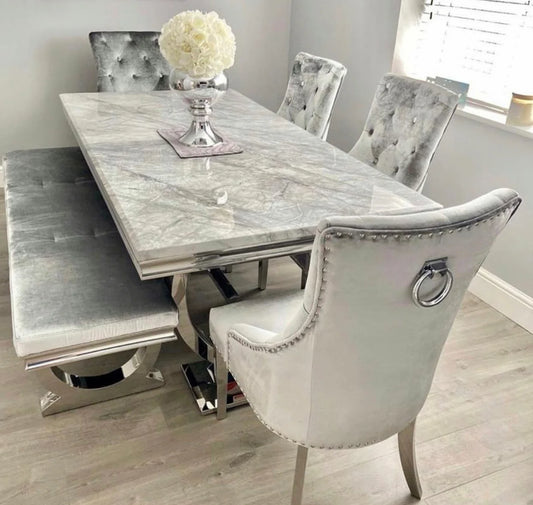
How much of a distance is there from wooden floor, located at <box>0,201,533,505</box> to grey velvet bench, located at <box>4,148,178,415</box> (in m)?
0.11

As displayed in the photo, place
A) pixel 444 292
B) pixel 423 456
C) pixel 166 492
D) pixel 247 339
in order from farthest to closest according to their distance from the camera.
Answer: pixel 423 456 < pixel 166 492 < pixel 247 339 < pixel 444 292

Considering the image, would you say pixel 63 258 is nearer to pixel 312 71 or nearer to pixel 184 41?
pixel 184 41

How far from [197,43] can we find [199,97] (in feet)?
0.66

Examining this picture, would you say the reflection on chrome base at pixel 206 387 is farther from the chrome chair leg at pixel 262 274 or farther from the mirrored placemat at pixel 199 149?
the mirrored placemat at pixel 199 149

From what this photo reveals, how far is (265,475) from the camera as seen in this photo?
154cm

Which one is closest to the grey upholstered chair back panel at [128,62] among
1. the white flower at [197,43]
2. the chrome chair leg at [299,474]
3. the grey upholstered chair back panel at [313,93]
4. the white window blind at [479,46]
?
the grey upholstered chair back panel at [313,93]

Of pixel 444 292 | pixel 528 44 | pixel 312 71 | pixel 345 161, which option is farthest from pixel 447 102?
pixel 444 292

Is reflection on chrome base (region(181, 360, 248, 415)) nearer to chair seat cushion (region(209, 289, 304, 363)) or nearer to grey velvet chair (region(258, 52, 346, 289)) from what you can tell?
chair seat cushion (region(209, 289, 304, 363))

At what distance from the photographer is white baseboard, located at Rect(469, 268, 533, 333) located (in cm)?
228

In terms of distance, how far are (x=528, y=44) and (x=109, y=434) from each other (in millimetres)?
2259

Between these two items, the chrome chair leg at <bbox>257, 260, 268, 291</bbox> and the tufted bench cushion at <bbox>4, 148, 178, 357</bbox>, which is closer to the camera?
the tufted bench cushion at <bbox>4, 148, 178, 357</bbox>

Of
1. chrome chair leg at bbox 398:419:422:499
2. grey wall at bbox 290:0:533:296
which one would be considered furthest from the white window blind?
chrome chair leg at bbox 398:419:422:499

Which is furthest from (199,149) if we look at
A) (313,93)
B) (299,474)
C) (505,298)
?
(505,298)

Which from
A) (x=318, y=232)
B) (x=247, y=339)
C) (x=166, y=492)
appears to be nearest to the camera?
(x=318, y=232)
